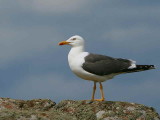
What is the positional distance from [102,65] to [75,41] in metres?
1.46

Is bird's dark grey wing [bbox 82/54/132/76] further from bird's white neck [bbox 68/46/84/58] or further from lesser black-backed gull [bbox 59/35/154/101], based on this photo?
bird's white neck [bbox 68/46/84/58]

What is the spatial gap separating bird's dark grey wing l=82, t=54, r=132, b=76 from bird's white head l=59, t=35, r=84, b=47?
0.74 m

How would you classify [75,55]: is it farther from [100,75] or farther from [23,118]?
[23,118]

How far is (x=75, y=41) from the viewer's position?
14.3 metres

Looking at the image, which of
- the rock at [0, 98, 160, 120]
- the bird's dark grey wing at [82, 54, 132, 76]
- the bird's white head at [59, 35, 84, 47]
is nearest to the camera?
the rock at [0, 98, 160, 120]

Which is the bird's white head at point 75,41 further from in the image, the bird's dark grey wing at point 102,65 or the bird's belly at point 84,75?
the bird's belly at point 84,75

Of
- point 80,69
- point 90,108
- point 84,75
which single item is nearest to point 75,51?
point 80,69

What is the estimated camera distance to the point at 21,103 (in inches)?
496

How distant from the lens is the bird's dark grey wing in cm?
1352

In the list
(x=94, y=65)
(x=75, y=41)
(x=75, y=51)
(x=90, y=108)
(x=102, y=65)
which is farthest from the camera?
(x=75, y=41)

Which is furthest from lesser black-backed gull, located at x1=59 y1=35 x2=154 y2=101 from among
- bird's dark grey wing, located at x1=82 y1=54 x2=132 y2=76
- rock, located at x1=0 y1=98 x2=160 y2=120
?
rock, located at x1=0 y1=98 x2=160 y2=120

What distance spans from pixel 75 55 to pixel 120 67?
5.74 feet

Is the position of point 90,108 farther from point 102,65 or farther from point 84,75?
point 102,65

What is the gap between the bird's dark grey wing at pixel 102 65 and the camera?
44.3ft
